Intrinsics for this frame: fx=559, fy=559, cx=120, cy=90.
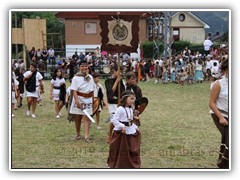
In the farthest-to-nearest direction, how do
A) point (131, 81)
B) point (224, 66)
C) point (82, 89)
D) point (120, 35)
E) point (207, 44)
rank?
point (207, 44) → point (82, 89) → point (131, 81) → point (120, 35) → point (224, 66)

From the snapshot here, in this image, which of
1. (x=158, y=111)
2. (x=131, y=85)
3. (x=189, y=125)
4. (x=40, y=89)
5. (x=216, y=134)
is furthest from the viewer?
(x=158, y=111)

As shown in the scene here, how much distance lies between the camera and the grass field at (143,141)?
9.26m

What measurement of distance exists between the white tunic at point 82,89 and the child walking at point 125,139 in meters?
2.61

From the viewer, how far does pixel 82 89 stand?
425 inches

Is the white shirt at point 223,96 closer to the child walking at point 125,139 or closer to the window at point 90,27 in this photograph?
the child walking at point 125,139

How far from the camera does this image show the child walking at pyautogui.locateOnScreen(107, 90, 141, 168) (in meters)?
8.11

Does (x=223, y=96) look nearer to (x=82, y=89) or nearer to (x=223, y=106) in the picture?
(x=223, y=106)

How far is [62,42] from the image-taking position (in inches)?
1140

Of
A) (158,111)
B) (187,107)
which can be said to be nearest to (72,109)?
(158,111)

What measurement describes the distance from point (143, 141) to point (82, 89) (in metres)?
1.67

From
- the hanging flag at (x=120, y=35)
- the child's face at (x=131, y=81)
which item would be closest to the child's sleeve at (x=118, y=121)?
the hanging flag at (x=120, y=35)

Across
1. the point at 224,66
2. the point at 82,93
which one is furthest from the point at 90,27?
the point at 224,66

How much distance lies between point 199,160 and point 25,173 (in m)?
3.42
